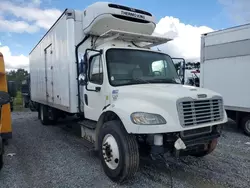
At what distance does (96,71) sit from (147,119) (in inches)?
75.2

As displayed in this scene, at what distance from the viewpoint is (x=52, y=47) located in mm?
7551

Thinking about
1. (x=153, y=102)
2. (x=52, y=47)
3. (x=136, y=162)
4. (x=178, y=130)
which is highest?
(x=52, y=47)

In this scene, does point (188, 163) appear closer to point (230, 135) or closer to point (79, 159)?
point (79, 159)

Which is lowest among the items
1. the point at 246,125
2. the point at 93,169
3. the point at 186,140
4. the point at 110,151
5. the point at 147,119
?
the point at 93,169

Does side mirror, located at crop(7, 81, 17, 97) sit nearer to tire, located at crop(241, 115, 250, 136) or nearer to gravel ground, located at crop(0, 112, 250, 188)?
gravel ground, located at crop(0, 112, 250, 188)

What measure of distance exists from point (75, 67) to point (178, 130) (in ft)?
11.5

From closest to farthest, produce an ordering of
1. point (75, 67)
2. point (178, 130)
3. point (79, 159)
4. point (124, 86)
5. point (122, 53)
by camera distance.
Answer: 1. point (178, 130)
2. point (124, 86)
3. point (122, 53)
4. point (79, 159)
5. point (75, 67)

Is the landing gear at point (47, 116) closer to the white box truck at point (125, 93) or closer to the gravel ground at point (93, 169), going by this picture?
the white box truck at point (125, 93)

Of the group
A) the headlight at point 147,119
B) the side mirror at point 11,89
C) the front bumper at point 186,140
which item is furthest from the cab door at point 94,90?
the side mirror at point 11,89

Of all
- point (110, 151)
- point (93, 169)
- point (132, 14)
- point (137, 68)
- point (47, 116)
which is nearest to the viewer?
point (110, 151)

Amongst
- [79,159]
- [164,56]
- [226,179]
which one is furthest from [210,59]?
[79,159]

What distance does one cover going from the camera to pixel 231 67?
794cm

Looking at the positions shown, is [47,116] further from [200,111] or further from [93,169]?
[200,111]

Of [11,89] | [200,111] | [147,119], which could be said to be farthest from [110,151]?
[11,89]
